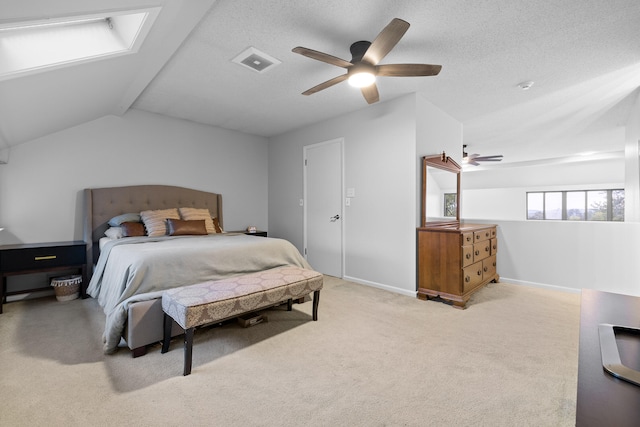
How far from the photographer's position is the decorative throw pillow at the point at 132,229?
11.0ft

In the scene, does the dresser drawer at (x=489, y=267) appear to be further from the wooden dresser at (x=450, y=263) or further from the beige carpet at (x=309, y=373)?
the beige carpet at (x=309, y=373)

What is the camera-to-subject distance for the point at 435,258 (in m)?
3.25

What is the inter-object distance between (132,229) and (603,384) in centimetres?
398

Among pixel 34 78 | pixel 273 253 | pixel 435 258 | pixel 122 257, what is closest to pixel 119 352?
pixel 122 257

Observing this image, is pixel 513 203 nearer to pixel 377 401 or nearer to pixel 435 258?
pixel 435 258

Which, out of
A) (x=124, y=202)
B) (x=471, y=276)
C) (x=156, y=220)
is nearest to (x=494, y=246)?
(x=471, y=276)

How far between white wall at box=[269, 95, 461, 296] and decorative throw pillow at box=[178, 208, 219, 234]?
1.91m

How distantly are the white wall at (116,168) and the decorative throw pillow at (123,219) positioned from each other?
44 centimetres

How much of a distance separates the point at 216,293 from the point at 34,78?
6.29ft

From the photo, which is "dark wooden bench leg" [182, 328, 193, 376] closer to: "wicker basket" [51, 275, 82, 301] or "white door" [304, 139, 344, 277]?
"wicker basket" [51, 275, 82, 301]

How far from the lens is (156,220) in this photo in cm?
360

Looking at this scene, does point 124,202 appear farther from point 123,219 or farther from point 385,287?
point 385,287

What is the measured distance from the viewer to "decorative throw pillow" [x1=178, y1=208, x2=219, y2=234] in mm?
3961

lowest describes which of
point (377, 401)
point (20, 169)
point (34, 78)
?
point (377, 401)
